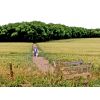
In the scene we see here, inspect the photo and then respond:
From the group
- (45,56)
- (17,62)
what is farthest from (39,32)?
(17,62)

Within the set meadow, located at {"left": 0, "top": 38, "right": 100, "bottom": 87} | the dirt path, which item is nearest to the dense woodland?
meadow, located at {"left": 0, "top": 38, "right": 100, "bottom": 87}

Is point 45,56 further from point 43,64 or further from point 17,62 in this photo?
point 17,62

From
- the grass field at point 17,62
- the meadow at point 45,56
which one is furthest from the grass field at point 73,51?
the grass field at point 17,62

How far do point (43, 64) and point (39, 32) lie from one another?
50cm

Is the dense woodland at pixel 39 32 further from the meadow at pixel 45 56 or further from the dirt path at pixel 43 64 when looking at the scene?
the dirt path at pixel 43 64

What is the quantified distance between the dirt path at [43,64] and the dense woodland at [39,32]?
286mm

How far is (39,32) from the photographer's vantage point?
638cm

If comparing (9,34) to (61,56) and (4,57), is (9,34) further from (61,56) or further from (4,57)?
(61,56)

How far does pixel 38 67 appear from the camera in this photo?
6219 mm

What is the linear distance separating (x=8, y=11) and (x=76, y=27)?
1.01 m

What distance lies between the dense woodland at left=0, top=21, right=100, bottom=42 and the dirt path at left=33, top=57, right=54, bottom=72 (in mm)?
286

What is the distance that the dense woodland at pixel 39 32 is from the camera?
6270mm

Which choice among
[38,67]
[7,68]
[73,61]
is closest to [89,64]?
[73,61]
